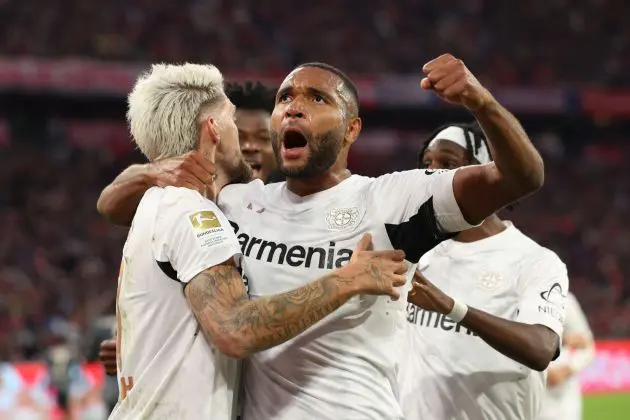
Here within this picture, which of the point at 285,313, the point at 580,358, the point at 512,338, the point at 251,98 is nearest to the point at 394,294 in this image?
the point at 285,313

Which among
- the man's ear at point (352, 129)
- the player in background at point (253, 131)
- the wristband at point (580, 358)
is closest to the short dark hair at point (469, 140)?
the player in background at point (253, 131)

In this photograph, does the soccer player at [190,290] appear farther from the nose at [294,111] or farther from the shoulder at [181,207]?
the nose at [294,111]

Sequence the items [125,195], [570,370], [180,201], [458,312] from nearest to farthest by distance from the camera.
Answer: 1. [180,201]
2. [125,195]
3. [458,312]
4. [570,370]

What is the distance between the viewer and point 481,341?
4.81 m

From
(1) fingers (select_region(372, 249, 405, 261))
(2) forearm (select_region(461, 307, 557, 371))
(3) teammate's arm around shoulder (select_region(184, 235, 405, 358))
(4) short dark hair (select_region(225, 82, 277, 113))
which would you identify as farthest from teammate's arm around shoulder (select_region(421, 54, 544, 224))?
(4) short dark hair (select_region(225, 82, 277, 113))

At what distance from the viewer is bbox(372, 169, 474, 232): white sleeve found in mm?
3477

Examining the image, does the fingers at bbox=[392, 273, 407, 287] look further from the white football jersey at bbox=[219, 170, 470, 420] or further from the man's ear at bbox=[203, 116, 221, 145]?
the man's ear at bbox=[203, 116, 221, 145]

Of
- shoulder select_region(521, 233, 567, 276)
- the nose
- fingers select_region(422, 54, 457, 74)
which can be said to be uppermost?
fingers select_region(422, 54, 457, 74)

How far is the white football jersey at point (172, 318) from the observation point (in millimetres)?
3402

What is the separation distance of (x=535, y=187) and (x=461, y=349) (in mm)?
1632

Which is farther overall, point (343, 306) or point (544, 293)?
point (544, 293)

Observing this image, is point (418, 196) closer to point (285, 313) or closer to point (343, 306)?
point (343, 306)

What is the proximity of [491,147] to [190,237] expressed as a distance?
1045mm

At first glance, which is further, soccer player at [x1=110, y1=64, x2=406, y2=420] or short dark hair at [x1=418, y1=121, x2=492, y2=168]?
short dark hair at [x1=418, y1=121, x2=492, y2=168]
